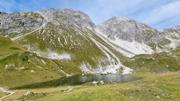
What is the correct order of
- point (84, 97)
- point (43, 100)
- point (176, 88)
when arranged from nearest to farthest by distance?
point (84, 97) → point (43, 100) → point (176, 88)

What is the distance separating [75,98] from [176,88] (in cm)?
2025

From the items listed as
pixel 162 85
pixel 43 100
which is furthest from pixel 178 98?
pixel 43 100

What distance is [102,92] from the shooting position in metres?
57.3

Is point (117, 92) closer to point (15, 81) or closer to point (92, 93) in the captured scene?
point (92, 93)

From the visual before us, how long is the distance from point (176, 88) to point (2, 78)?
13862 cm

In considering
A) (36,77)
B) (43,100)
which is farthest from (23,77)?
(43,100)

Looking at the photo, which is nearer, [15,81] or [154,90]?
[154,90]

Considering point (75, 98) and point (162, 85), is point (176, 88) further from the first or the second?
point (75, 98)

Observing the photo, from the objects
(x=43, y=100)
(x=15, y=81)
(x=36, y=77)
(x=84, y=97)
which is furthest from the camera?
(x=36, y=77)

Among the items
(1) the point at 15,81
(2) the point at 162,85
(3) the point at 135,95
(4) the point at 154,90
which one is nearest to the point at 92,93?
(3) the point at 135,95

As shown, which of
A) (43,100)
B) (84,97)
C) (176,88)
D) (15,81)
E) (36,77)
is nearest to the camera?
(84,97)

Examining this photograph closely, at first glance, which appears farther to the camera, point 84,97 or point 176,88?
point 176,88

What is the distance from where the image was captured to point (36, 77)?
199 m

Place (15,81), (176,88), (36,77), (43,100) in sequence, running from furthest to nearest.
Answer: (36,77) < (15,81) < (176,88) < (43,100)
